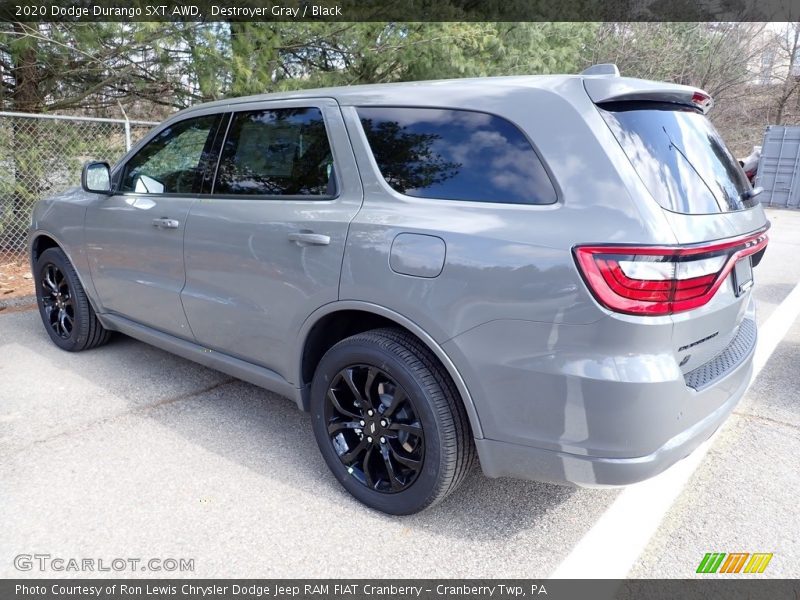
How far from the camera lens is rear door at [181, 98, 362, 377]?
2.74 metres

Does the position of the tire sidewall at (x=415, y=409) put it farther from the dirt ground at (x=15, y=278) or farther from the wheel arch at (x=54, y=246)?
the dirt ground at (x=15, y=278)

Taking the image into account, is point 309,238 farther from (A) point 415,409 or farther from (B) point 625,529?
(B) point 625,529

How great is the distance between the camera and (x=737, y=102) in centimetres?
2873

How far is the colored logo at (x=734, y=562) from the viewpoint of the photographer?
2.35 m

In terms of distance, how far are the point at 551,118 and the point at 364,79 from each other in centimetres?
611

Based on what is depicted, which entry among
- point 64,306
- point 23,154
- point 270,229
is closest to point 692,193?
point 270,229

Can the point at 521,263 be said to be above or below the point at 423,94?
below

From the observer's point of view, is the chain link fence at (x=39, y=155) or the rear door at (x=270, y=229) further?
the chain link fence at (x=39, y=155)

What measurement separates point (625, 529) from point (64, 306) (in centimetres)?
434

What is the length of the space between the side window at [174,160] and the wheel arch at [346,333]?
1305 millimetres

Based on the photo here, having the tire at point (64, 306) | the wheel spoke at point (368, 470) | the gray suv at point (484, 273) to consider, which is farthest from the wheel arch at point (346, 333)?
the tire at point (64, 306)

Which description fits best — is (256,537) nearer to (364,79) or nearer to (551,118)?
(551,118)

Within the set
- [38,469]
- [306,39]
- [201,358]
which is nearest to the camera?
[38,469]
